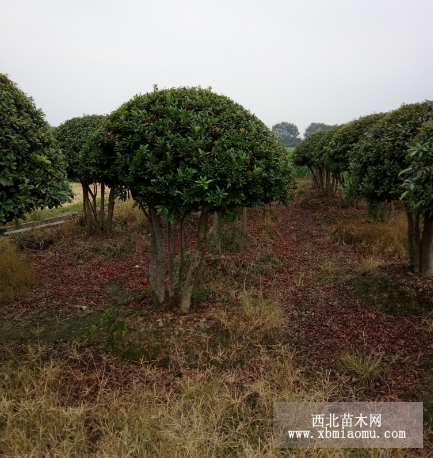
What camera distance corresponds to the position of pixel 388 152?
5.27 metres

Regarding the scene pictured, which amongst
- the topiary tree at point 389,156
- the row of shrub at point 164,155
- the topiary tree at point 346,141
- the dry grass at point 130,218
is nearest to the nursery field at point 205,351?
the topiary tree at point 389,156

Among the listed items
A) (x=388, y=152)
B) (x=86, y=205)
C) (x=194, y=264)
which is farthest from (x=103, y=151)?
(x=86, y=205)

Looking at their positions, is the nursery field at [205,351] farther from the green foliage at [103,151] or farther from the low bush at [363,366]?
the green foliage at [103,151]

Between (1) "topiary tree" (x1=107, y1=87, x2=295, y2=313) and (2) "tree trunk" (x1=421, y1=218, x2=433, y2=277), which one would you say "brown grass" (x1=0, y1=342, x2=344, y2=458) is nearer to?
(1) "topiary tree" (x1=107, y1=87, x2=295, y2=313)

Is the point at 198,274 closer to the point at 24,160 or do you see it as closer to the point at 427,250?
the point at 24,160

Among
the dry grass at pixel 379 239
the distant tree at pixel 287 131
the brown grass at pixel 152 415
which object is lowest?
the brown grass at pixel 152 415

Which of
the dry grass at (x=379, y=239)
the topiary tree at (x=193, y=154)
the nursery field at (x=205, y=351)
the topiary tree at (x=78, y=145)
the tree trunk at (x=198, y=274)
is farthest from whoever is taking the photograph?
the topiary tree at (x=78, y=145)

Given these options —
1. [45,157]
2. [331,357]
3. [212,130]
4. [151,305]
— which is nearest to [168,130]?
[212,130]

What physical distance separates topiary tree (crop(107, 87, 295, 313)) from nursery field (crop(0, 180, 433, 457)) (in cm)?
165

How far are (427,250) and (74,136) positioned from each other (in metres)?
8.47

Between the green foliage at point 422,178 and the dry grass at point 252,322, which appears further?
the dry grass at point 252,322

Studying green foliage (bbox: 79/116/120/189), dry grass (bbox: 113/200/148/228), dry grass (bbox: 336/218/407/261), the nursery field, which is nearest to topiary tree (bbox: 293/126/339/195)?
dry grass (bbox: 336/218/407/261)

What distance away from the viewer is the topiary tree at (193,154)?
154 inches

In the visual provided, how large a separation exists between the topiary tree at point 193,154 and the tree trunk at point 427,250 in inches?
103
